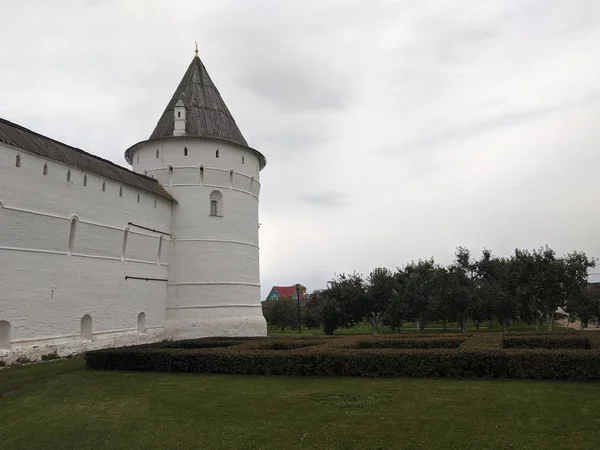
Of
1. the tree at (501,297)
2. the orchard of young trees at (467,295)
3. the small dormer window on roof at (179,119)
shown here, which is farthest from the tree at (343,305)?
the small dormer window on roof at (179,119)

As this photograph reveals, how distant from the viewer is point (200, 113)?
2525cm

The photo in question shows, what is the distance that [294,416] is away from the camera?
25.5 feet

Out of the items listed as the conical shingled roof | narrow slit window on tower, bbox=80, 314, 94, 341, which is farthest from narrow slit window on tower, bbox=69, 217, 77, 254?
the conical shingled roof

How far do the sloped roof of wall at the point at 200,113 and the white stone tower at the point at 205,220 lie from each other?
0.07 metres

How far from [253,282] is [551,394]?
59.3ft

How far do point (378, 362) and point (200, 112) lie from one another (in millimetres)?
18417

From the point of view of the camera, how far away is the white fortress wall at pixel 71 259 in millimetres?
14836

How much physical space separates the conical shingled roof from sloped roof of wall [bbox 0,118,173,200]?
4066 mm

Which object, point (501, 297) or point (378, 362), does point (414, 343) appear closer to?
point (378, 362)

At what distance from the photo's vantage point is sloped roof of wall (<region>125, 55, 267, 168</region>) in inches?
970

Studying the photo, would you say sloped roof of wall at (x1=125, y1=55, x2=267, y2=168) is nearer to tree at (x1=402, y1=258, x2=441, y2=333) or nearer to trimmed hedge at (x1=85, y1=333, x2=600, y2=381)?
tree at (x1=402, y1=258, x2=441, y2=333)

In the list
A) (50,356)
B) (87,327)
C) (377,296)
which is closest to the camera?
(50,356)

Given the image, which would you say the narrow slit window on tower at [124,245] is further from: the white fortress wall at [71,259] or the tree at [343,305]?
the tree at [343,305]

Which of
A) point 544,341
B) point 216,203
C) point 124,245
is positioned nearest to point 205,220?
point 216,203
